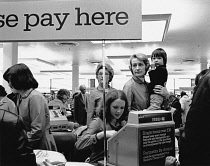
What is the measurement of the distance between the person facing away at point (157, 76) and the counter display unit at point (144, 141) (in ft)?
1.72

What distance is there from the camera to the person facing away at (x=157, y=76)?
5.61 ft

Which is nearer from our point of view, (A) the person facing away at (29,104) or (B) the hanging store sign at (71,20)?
(B) the hanging store sign at (71,20)

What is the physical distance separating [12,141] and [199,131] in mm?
893

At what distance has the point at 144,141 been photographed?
1.05 m

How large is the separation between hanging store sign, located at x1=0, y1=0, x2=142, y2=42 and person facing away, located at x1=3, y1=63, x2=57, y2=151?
642mm

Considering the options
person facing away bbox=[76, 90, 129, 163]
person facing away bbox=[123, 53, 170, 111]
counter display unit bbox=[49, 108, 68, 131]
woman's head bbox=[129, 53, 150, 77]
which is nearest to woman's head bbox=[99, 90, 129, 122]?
person facing away bbox=[76, 90, 129, 163]

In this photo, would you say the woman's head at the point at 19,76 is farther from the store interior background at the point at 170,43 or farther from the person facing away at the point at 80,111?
the person facing away at the point at 80,111

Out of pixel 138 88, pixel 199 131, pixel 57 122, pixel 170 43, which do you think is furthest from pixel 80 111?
pixel 199 131

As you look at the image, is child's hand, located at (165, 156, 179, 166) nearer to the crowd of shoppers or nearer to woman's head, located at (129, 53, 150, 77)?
the crowd of shoppers

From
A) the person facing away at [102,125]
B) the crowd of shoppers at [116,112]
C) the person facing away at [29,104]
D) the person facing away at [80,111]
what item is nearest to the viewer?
the crowd of shoppers at [116,112]

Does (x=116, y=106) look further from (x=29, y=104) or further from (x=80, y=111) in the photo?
(x=80, y=111)

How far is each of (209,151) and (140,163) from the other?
38 cm

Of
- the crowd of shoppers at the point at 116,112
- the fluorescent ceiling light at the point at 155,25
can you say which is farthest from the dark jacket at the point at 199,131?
the fluorescent ceiling light at the point at 155,25

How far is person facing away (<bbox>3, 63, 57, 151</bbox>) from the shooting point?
6.43ft
